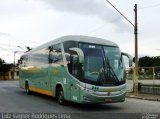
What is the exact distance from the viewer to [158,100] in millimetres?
22594

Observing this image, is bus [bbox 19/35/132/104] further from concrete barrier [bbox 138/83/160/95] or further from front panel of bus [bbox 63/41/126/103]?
concrete barrier [bbox 138/83/160/95]

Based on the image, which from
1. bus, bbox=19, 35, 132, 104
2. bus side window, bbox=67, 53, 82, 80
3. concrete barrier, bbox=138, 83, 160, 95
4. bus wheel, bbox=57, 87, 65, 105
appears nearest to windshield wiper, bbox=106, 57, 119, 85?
bus, bbox=19, 35, 132, 104

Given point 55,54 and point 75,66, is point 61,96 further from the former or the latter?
point 75,66

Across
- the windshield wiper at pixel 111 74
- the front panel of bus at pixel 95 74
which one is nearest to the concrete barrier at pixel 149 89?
the front panel of bus at pixel 95 74

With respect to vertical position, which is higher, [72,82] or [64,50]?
[64,50]

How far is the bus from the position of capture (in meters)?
15.9

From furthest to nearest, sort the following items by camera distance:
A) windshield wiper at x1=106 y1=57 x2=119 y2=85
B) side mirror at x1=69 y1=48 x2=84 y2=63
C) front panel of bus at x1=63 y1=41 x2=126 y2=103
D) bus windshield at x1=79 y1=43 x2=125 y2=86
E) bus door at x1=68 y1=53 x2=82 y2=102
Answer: windshield wiper at x1=106 y1=57 x2=119 y2=85, bus door at x1=68 y1=53 x2=82 y2=102, bus windshield at x1=79 y1=43 x2=125 y2=86, front panel of bus at x1=63 y1=41 x2=126 y2=103, side mirror at x1=69 y1=48 x2=84 y2=63

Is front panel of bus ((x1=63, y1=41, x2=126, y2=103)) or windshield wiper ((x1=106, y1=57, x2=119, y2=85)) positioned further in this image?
windshield wiper ((x1=106, y1=57, x2=119, y2=85))

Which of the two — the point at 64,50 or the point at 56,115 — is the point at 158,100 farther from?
the point at 56,115

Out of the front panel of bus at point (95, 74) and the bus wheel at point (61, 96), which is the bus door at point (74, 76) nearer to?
the front panel of bus at point (95, 74)

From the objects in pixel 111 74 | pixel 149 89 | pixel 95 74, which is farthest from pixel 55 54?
pixel 149 89

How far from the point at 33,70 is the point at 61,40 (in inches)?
268

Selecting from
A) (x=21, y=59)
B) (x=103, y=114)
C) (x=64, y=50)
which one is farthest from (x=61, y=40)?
(x=21, y=59)

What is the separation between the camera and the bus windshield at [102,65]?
1595cm
